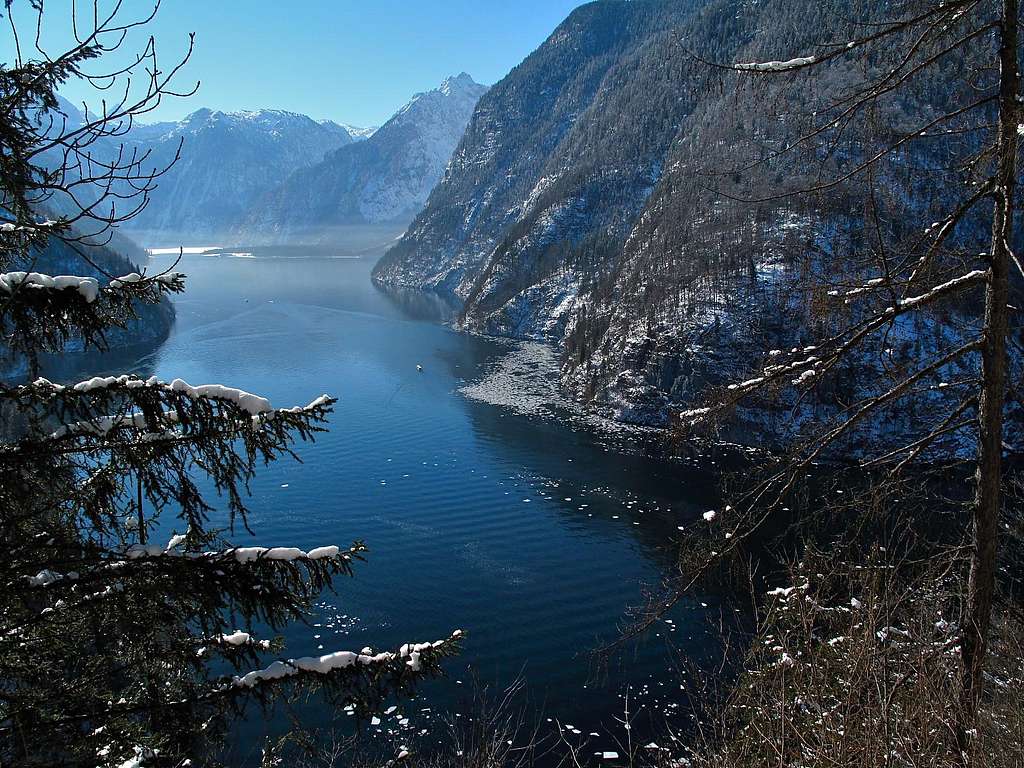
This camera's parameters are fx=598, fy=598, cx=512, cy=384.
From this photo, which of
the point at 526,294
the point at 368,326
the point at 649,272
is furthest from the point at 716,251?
the point at 368,326

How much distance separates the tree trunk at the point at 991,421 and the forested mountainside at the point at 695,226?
372 millimetres

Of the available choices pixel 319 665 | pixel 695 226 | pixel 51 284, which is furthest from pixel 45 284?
pixel 695 226

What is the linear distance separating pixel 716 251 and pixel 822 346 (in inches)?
3340

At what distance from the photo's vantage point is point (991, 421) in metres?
4.89

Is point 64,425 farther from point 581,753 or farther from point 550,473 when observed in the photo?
point 550,473

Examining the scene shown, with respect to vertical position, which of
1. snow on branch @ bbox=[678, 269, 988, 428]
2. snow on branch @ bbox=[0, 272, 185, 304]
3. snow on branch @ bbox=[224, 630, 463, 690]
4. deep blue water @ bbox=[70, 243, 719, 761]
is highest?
snow on branch @ bbox=[0, 272, 185, 304]

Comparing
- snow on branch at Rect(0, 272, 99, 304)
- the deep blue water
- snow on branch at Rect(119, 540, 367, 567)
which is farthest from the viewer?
the deep blue water

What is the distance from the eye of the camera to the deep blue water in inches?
1059

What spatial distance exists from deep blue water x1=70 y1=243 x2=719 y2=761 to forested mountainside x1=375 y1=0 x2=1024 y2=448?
321 cm

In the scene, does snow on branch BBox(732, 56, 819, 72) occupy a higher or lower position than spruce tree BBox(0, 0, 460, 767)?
higher

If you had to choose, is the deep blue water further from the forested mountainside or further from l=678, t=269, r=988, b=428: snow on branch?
the forested mountainside

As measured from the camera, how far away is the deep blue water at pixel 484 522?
26.9 metres

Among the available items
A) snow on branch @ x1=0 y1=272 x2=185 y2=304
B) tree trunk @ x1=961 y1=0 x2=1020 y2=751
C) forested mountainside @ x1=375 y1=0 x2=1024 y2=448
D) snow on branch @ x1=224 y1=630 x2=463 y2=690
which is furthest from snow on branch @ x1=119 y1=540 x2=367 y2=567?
tree trunk @ x1=961 y1=0 x2=1020 y2=751

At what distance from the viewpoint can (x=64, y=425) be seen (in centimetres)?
422
